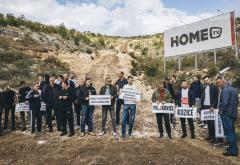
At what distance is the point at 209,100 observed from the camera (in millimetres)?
13992

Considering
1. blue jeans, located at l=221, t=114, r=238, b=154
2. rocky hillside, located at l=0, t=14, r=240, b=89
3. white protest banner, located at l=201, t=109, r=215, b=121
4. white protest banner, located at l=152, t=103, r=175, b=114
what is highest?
rocky hillside, located at l=0, t=14, r=240, b=89

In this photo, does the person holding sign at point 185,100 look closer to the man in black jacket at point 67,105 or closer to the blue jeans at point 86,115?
the blue jeans at point 86,115

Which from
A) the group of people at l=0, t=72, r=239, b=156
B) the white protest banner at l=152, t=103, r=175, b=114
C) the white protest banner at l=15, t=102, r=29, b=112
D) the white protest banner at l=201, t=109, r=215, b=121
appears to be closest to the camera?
the group of people at l=0, t=72, r=239, b=156

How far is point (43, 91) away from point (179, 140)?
5.65 metres

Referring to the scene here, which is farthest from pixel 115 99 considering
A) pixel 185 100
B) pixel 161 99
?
pixel 185 100

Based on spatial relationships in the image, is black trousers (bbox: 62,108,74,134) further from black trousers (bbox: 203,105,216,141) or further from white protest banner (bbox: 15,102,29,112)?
black trousers (bbox: 203,105,216,141)

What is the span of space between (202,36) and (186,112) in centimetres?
1571

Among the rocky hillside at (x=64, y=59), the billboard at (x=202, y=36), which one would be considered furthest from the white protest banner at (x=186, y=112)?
the billboard at (x=202, y=36)

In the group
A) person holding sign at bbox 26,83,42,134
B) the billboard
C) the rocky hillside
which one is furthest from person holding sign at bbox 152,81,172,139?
the billboard

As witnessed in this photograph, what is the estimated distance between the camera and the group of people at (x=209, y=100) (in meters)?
12.1

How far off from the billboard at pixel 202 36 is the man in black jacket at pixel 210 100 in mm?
13369

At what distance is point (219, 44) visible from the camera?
27.5 metres

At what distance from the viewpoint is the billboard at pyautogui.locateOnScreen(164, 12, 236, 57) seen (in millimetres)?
26766

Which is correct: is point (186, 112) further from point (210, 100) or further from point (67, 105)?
point (67, 105)
